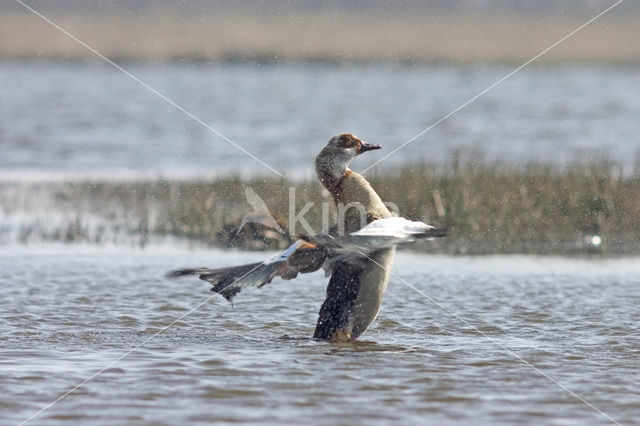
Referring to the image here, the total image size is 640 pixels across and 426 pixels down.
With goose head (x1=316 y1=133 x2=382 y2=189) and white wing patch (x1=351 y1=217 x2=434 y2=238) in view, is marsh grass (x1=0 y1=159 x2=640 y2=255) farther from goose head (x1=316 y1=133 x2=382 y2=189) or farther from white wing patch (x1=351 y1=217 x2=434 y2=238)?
white wing patch (x1=351 y1=217 x2=434 y2=238)

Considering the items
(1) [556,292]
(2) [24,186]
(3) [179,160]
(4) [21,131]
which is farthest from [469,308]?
(4) [21,131]

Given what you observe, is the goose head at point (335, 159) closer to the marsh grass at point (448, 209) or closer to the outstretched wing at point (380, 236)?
the outstretched wing at point (380, 236)

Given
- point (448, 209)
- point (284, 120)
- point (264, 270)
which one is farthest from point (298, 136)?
point (264, 270)

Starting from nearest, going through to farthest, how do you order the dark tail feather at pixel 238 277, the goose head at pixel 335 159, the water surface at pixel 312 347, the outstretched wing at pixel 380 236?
the water surface at pixel 312 347 → the outstretched wing at pixel 380 236 → the dark tail feather at pixel 238 277 → the goose head at pixel 335 159

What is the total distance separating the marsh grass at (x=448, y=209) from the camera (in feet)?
43.0

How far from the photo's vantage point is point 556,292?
10.2 meters

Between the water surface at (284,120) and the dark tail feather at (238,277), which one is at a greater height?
the water surface at (284,120)

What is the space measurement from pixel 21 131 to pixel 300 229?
49.2 ft

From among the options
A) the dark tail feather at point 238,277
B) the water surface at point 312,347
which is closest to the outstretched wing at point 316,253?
the dark tail feather at point 238,277

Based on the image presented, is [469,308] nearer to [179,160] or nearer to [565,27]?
[179,160]

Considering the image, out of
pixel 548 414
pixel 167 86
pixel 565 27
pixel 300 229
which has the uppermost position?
pixel 565 27

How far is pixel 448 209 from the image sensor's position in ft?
44.4

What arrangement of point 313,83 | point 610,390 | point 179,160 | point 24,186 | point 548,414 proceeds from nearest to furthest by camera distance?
1. point 548,414
2. point 610,390
3. point 24,186
4. point 179,160
5. point 313,83

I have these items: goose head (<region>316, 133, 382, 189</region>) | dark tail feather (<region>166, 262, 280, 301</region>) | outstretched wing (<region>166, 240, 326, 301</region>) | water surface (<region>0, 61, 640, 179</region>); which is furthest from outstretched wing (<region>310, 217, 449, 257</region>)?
A: water surface (<region>0, 61, 640, 179</region>)
